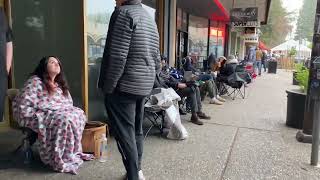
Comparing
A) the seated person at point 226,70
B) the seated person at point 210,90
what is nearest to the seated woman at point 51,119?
the seated person at point 210,90

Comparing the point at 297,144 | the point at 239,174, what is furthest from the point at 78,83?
the point at 297,144

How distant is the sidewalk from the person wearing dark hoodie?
716 millimetres

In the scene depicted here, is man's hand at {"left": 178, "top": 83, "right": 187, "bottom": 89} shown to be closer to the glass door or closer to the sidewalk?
the sidewalk

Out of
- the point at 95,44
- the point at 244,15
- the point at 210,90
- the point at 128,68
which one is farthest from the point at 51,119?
the point at 244,15

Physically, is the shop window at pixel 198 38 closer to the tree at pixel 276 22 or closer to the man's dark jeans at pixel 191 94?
the man's dark jeans at pixel 191 94

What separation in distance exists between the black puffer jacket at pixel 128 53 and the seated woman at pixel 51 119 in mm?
961

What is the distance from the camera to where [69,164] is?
3.79 m

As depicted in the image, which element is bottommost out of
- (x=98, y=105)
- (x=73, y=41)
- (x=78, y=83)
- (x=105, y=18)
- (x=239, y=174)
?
(x=239, y=174)

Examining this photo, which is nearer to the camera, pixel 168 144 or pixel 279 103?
pixel 168 144

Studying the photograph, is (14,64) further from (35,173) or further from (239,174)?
(239,174)

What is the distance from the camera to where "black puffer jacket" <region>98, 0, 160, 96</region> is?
9.60 feet

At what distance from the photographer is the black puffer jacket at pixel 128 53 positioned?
2926mm

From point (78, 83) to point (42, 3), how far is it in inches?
49.2

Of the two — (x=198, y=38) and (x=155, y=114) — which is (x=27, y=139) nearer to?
(x=155, y=114)
